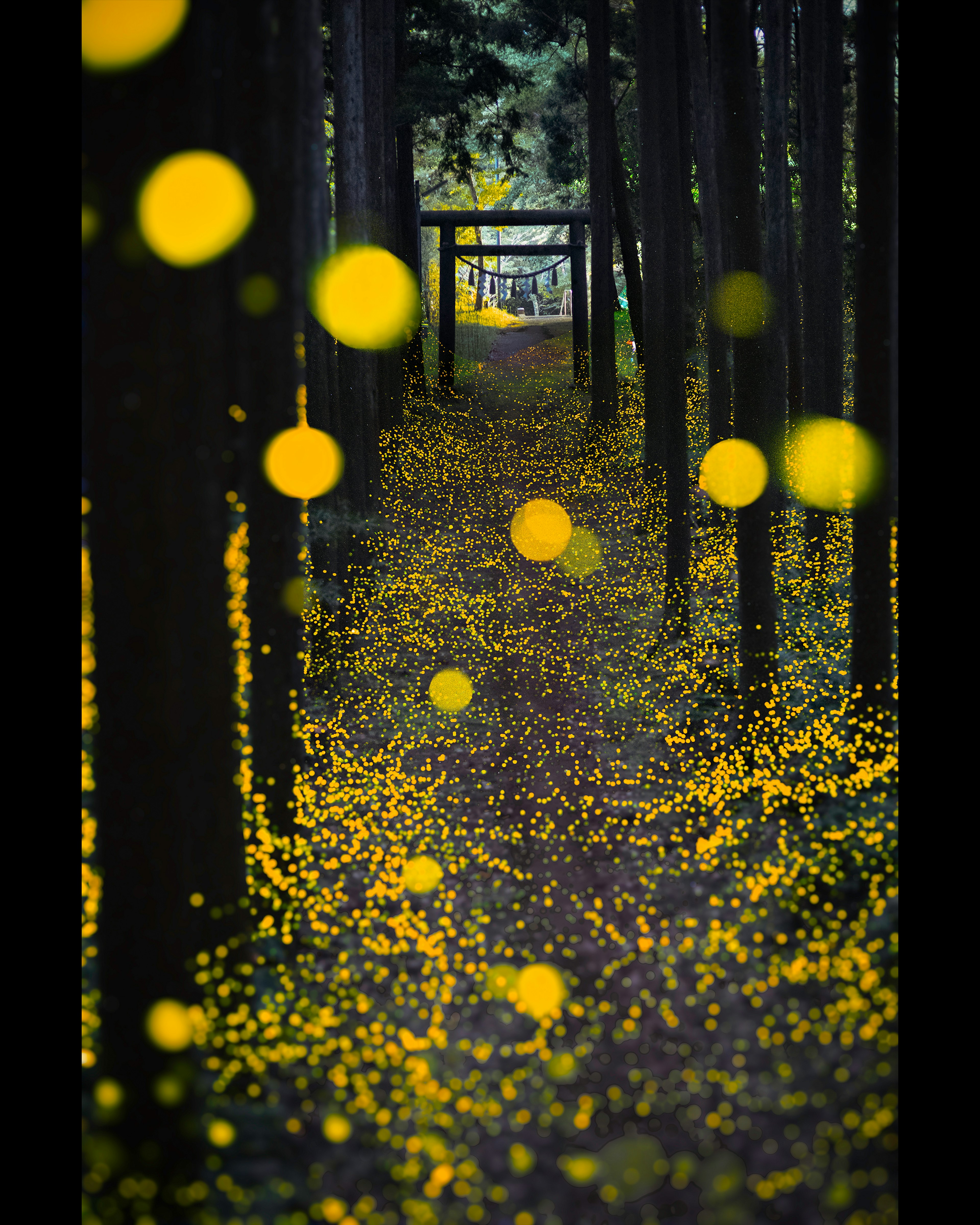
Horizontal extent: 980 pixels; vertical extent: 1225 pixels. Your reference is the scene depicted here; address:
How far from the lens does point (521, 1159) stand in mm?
3627

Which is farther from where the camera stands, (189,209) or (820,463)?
(820,463)

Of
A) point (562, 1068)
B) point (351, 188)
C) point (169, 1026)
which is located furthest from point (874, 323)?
point (351, 188)

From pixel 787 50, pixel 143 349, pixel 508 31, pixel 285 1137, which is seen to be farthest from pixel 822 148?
pixel 508 31

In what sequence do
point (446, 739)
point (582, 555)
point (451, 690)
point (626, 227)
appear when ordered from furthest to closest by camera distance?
point (626, 227)
point (582, 555)
point (451, 690)
point (446, 739)

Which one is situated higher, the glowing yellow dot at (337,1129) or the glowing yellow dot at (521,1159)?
the glowing yellow dot at (337,1129)

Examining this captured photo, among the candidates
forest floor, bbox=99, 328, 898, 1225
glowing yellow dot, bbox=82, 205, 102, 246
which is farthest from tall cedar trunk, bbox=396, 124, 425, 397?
glowing yellow dot, bbox=82, 205, 102, 246

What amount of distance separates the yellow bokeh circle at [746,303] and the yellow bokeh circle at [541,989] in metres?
5.59

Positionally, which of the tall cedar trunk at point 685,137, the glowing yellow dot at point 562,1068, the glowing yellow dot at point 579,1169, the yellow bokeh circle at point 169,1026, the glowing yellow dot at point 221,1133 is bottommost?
the glowing yellow dot at point 579,1169

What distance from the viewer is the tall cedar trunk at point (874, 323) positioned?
5359 mm

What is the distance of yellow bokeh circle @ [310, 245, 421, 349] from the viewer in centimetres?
848

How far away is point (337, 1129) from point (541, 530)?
40.6 ft

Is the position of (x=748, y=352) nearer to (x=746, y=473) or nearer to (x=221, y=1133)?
(x=746, y=473)

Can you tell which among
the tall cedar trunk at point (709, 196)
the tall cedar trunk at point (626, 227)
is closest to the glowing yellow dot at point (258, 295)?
the tall cedar trunk at point (709, 196)

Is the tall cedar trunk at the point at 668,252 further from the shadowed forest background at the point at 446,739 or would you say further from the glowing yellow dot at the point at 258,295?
the glowing yellow dot at the point at 258,295
